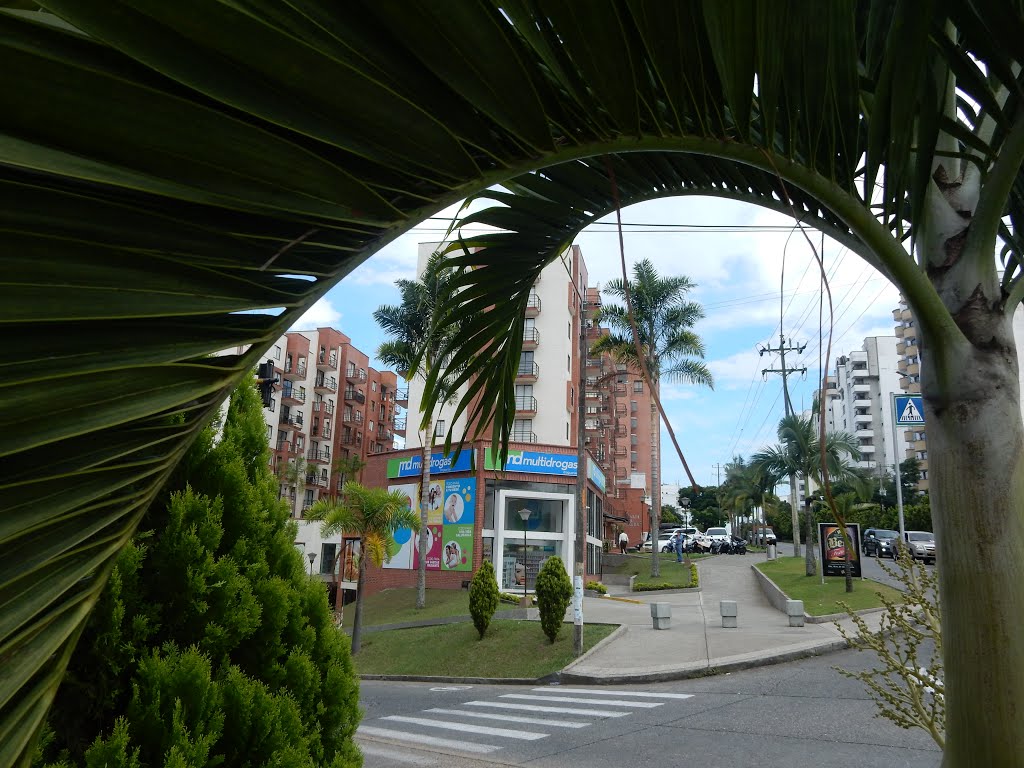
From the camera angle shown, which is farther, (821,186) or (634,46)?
(821,186)

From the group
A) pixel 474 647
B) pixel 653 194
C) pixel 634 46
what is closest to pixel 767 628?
pixel 474 647

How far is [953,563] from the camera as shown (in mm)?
1801

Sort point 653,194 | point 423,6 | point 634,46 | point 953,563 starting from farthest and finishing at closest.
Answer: point 653,194, point 953,563, point 634,46, point 423,6

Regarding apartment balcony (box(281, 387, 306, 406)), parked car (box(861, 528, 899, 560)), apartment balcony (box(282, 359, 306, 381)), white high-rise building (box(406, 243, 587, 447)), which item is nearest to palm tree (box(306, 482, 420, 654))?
white high-rise building (box(406, 243, 587, 447))

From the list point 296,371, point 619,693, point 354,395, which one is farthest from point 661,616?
point 354,395

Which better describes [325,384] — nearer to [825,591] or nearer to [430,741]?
[825,591]

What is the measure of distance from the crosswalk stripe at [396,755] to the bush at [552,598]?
24.6 feet

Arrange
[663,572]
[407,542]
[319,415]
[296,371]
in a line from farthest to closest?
[319,415] → [296,371] → [663,572] → [407,542]

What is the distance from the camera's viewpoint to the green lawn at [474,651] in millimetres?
15883

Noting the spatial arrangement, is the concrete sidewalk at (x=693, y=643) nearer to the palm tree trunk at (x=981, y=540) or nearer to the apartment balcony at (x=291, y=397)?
the palm tree trunk at (x=981, y=540)

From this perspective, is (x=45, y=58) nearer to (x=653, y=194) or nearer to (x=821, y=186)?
(x=821, y=186)

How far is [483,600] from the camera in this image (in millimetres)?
17797

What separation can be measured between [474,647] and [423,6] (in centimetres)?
1808

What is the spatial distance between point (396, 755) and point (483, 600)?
29.8 ft
